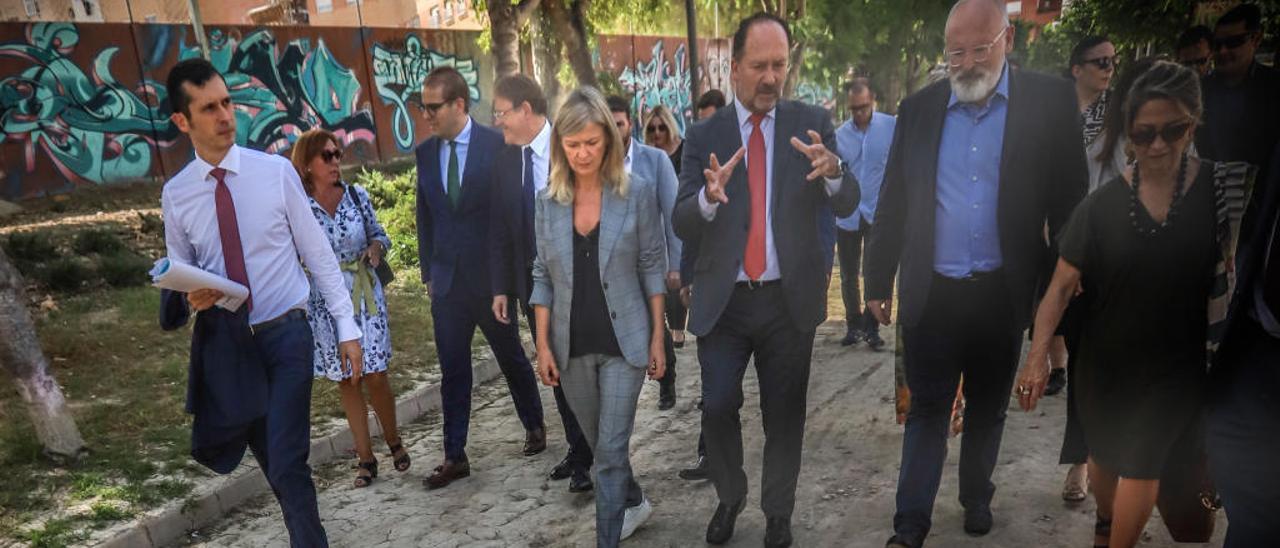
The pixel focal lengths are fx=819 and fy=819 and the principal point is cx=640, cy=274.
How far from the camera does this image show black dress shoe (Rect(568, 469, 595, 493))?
437 centimetres

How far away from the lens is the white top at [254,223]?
3.11m

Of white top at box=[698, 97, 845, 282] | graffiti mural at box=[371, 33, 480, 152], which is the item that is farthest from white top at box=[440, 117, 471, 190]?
graffiti mural at box=[371, 33, 480, 152]

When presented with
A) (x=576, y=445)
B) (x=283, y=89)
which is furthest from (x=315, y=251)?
(x=283, y=89)

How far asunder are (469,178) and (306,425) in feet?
5.66

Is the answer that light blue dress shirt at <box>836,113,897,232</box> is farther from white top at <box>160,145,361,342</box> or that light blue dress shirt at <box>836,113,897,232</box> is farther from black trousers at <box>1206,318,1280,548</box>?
white top at <box>160,145,361,342</box>

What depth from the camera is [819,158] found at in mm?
3070

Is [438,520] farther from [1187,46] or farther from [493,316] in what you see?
[1187,46]

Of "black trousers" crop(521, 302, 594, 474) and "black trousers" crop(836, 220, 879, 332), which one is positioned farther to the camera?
"black trousers" crop(836, 220, 879, 332)

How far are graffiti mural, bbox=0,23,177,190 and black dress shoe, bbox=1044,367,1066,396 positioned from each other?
42.7ft

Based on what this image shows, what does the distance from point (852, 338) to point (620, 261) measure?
3.72 metres

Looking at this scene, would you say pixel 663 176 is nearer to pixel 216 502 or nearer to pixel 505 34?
pixel 216 502

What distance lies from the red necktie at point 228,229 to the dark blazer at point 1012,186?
2539 millimetres

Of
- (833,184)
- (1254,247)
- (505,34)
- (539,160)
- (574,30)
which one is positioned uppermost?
(574,30)

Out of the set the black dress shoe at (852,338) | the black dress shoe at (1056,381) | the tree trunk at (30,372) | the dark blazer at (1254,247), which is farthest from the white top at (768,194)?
the tree trunk at (30,372)
